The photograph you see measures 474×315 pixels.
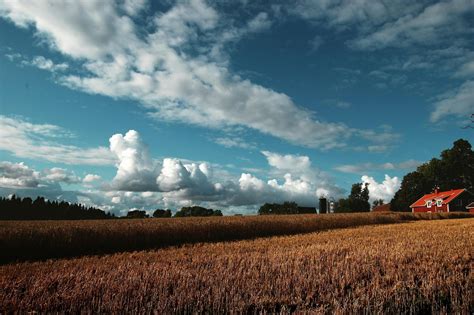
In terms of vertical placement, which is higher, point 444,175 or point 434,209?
point 444,175

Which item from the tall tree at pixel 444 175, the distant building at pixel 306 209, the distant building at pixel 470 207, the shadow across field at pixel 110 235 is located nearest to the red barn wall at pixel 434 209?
the distant building at pixel 470 207

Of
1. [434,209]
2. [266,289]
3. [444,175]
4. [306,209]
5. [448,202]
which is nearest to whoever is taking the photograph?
[266,289]

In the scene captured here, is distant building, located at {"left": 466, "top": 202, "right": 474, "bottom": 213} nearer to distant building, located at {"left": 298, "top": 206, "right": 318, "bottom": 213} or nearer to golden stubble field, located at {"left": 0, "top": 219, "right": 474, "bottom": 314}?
distant building, located at {"left": 298, "top": 206, "right": 318, "bottom": 213}

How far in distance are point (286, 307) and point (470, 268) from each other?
592 centimetres

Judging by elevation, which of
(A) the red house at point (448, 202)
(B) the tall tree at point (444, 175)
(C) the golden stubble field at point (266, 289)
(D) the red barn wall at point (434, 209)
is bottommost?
A: (C) the golden stubble field at point (266, 289)

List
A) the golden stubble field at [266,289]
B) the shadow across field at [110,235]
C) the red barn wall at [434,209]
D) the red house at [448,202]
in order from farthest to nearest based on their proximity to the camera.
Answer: the red barn wall at [434,209] < the red house at [448,202] < the shadow across field at [110,235] < the golden stubble field at [266,289]

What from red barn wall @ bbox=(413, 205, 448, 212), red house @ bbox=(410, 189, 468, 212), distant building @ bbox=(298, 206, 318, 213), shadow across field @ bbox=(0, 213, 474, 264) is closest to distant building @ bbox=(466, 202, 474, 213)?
red house @ bbox=(410, 189, 468, 212)

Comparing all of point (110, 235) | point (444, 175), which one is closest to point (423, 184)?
point (444, 175)

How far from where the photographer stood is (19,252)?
708 inches

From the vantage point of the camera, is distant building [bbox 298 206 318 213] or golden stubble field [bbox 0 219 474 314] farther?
distant building [bbox 298 206 318 213]

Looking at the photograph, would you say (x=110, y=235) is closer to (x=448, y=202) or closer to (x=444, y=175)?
(x=448, y=202)

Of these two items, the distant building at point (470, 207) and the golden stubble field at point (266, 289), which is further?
the distant building at point (470, 207)

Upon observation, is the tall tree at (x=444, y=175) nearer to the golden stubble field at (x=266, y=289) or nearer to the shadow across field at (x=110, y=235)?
the shadow across field at (x=110, y=235)

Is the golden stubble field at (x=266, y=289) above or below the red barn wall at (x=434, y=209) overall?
below
